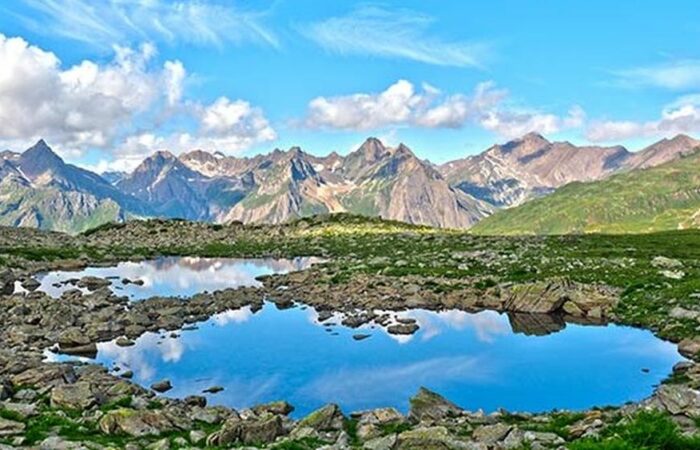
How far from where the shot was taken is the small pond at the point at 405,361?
95.5 ft

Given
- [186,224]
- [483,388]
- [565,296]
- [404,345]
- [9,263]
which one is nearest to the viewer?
[483,388]

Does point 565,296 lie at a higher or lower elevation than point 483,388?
higher

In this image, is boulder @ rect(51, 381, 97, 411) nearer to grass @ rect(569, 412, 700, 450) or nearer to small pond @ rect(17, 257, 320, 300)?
grass @ rect(569, 412, 700, 450)

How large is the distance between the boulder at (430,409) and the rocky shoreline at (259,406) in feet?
0.18

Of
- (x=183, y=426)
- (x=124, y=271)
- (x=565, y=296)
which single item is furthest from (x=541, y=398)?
(x=124, y=271)

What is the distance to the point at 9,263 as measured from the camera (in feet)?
235

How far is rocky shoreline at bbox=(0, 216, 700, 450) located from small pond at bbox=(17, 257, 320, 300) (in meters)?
8.14

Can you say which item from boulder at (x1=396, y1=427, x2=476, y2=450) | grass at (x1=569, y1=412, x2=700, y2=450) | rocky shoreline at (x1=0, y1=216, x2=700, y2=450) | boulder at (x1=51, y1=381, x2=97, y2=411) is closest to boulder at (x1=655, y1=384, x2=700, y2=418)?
rocky shoreline at (x1=0, y1=216, x2=700, y2=450)

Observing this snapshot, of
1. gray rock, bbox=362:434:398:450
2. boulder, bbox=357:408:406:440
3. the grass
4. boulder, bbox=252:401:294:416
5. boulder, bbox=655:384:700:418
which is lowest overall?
boulder, bbox=252:401:294:416

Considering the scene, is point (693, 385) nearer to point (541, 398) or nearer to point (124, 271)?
point (541, 398)

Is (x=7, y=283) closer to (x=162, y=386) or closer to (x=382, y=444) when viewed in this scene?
(x=162, y=386)

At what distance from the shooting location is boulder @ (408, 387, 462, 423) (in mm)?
23420

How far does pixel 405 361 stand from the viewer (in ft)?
115

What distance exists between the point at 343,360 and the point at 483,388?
8.74 metres
